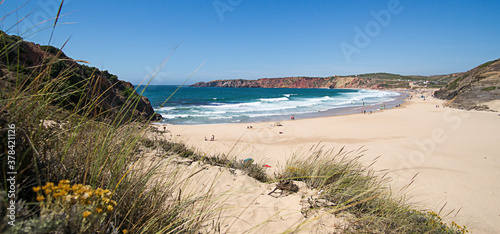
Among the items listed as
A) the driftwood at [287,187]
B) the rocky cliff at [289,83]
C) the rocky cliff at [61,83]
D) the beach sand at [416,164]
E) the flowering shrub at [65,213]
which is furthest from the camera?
the rocky cliff at [289,83]

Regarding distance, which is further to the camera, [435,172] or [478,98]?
[478,98]

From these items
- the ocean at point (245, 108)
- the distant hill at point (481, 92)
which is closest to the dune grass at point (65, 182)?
the ocean at point (245, 108)

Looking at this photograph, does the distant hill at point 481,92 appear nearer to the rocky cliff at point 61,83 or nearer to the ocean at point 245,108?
the ocean at point 245,108

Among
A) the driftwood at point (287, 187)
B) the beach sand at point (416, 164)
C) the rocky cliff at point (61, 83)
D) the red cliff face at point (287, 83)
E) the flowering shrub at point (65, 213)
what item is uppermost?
the red cliff face at point (287, 83)

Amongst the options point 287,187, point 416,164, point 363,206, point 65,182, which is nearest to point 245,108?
point 416,164

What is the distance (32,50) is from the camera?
295 inches

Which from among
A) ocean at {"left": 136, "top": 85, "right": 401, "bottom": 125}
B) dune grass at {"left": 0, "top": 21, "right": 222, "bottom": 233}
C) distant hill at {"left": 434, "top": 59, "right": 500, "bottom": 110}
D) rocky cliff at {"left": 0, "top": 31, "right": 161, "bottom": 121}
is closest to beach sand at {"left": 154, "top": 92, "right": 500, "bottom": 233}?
dune grass at {"left": 0, "top": 21, "right": 222, "bottom": 233}

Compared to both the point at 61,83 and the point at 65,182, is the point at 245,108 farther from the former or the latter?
the point at 65,182

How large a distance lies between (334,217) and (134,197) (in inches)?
79.3

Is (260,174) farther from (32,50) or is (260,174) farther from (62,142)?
(32,50)

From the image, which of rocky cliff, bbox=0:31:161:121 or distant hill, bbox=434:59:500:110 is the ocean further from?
distant hill, bbox=434:59:500:110

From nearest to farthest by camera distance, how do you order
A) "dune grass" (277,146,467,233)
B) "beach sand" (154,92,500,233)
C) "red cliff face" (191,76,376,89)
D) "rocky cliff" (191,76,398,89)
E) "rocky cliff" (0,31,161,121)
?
"rocky cliff" (0,31,161,121)
"dune grass" (277,146,467,233)
"beach sand" (154,92,500,233)
"rocky cliff" (191,76,398,89)
"red cliff face" (191,76,376,89)

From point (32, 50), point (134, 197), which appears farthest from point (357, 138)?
point (32, 50)

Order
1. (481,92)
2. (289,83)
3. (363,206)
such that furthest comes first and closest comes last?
1. (289,83)
2. (481,92)
3. (363,206)
